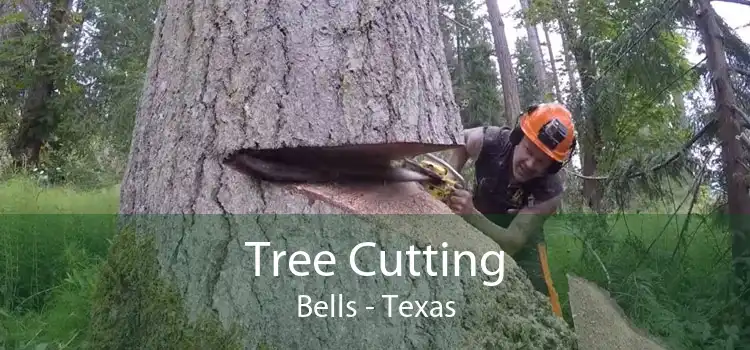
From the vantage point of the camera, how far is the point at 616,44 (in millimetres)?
4191

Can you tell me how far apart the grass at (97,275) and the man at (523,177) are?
0.44 metres

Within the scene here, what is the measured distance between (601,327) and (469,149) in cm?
125

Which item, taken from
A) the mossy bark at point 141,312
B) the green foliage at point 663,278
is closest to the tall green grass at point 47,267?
the mossy bark at point 141,312

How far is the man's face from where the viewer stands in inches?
116

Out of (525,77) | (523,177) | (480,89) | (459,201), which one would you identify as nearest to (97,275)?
(459,201)

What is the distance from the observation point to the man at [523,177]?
286 centimetres

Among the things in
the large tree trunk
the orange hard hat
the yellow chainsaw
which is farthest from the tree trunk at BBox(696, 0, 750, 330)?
the large tree trunk

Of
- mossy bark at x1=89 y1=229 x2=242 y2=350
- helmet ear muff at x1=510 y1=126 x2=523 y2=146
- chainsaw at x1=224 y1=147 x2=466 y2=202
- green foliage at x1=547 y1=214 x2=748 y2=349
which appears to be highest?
helmet ear muff at x1=510 y1=126 x2=523 y2=146

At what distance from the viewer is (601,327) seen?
8.35 feet

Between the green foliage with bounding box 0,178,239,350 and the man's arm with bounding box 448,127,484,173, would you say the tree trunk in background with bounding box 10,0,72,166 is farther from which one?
the man's arm with bounding box 448,127,484,173

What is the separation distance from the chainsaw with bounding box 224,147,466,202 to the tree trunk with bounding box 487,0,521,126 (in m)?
9.56

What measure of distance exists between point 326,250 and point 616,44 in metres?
3.34

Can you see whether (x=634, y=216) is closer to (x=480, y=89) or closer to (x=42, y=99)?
(x=42, y=99)

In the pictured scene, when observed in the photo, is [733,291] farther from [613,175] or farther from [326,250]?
[326,250]
